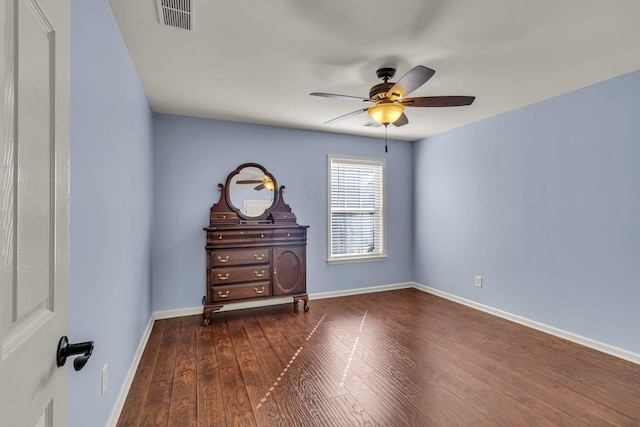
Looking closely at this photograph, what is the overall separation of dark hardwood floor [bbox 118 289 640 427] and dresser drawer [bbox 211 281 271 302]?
0.30 meters

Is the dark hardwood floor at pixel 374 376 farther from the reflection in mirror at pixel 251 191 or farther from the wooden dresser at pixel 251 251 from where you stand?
the reflection in mirror at pixel 251 191

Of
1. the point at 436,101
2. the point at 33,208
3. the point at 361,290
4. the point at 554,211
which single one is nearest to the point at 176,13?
the point at 33,208

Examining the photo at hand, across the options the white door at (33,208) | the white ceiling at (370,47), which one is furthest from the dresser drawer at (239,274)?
the white door at (33,208)

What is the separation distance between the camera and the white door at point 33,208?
508mm

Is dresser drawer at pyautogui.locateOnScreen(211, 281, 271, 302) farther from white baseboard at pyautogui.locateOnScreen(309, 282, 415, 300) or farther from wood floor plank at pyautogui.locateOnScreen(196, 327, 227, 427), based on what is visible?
white baseboard at pyautogui.locateOnScreen(309, 282, 415, 300)

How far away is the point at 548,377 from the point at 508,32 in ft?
8.19

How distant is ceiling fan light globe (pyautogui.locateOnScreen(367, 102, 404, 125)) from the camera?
2.45 meters

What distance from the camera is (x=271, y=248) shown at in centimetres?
388

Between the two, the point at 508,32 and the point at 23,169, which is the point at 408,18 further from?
the point at 23,169

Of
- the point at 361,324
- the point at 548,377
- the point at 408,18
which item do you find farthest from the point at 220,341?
the point at 408,18

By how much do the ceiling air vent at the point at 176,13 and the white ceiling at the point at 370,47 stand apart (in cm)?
5

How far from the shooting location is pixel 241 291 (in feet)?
12.2

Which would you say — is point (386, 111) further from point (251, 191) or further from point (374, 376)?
point (251, 191)

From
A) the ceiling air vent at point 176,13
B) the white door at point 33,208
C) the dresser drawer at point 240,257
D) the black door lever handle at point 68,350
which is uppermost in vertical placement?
the ceiling air vent at point 176,13
